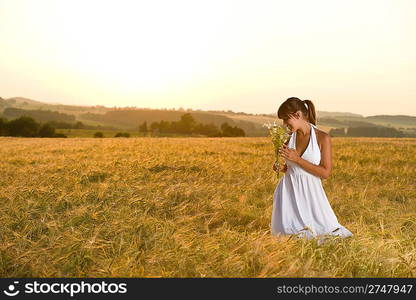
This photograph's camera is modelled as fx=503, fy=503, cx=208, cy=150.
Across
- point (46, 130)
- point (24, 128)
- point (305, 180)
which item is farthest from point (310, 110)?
point (24, 128)

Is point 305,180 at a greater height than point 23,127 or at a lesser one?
greater

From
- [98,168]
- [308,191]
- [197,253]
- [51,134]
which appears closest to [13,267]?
[197,253]

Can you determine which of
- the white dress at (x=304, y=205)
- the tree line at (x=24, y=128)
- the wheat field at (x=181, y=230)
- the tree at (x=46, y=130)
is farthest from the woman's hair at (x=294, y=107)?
the tree line at (x=24, y=128)

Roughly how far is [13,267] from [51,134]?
59.3 m

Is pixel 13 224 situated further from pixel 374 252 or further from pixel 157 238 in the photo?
pixel 374 252

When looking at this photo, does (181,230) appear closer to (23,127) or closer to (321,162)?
(321,162)

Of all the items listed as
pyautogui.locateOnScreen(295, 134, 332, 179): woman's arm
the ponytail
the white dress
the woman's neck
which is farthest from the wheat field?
the ponytail

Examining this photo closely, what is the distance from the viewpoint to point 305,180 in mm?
5035

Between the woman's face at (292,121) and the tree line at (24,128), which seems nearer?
the woman's face at (292,121)

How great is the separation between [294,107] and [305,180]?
77 centimetres

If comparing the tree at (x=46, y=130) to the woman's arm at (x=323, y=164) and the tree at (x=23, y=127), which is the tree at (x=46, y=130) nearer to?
the tree at (x=23, y=127)

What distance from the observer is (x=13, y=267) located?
4.01m

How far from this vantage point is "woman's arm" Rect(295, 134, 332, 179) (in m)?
4.81

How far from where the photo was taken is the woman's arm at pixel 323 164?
15.8 feet
